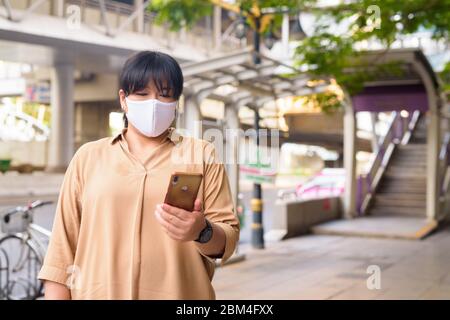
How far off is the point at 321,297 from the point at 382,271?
6.74 ft

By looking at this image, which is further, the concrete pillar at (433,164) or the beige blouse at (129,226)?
the concrete pillar at (433,164)

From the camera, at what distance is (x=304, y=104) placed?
11164 millimetres

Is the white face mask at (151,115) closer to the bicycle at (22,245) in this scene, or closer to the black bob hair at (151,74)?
the black bob hair at (151,74)

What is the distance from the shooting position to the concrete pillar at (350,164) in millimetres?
14867

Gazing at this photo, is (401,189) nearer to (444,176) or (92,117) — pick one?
(444,176)

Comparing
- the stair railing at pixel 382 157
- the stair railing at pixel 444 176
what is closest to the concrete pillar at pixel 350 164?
the stair railing at pixel 382 157

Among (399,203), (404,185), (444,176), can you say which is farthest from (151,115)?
(444,176)

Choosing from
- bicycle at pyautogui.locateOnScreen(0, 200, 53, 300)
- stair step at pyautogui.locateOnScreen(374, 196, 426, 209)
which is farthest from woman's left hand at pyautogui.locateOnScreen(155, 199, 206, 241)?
stair step at pyautogui.locateOnScreen(374, 196, 426, 209)

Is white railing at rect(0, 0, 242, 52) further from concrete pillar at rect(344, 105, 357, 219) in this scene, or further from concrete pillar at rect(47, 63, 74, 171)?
concrete pillar at rect(47, 63, 74, 171)

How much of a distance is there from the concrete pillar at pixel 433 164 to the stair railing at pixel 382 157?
1779mm

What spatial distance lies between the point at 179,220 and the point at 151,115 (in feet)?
1.13

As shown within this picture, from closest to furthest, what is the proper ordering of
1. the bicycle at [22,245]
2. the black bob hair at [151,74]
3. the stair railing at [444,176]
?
the black bob hair at [151,74] < the bicycle at [22,245] < the stair railing at [444,176]

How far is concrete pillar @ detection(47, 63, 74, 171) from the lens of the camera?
25.0 m
